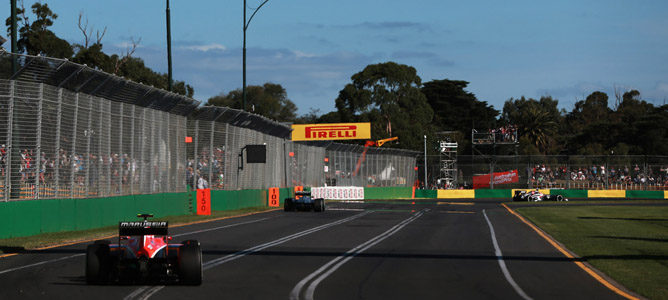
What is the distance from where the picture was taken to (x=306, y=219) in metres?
34.3

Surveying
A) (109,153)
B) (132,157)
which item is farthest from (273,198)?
(109,153)

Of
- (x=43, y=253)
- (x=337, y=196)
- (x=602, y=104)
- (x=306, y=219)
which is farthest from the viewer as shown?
(x=602, y=104)

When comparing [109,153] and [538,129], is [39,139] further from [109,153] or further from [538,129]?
[538,129]

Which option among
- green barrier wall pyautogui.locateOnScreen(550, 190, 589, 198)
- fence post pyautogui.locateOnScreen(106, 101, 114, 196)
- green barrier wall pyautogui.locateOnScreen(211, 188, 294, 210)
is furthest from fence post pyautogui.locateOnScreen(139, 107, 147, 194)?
green barrier wall pyautogui.locateOnScreen(550, 190, 589, 198)

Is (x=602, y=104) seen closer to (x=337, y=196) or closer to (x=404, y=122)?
(x=404, y=122)

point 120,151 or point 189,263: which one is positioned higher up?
point 120,151

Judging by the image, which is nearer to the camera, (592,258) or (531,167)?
(592,258)

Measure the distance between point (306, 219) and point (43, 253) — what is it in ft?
57.4

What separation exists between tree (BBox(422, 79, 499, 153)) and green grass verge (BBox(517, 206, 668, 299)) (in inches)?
3608

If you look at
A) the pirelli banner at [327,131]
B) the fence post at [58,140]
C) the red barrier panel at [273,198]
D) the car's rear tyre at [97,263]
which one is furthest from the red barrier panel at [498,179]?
the car's rear tyre at [97,263]

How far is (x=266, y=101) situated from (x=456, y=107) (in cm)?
3232

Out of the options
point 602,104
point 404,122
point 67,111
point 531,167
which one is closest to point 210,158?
point 67,111

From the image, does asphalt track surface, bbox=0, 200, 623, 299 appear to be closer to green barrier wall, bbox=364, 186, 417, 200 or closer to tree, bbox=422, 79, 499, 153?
green barrier wall, bbox=364, 186, 417, 200

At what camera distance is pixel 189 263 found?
12.5 metres
